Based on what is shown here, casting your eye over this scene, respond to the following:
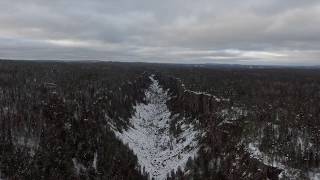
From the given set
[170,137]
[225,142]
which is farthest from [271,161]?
[170,137]

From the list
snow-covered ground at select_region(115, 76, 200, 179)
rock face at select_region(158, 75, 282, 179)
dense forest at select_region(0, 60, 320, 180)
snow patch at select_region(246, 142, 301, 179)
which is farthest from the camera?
snow-covered ground at select_region(115, 76, 200, 179)

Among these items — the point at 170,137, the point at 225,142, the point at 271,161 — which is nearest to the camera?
the point at 271,161

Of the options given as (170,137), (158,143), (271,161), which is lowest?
(158,143)

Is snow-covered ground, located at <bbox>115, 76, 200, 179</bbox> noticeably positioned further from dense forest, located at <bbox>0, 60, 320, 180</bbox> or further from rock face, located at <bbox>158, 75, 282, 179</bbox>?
rock face, located at <bbox>158, 75, 282, 179</bbox>

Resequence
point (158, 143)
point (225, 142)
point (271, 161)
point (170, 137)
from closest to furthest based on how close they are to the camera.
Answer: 1. point (271, 161)
2. point (225, 142)
3. point (158, 143)
4. point (170, 137)

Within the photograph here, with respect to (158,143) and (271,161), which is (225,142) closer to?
(271,161)

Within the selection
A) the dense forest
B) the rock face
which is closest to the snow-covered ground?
the dense forest

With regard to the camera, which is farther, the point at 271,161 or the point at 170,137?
the point at 170,137

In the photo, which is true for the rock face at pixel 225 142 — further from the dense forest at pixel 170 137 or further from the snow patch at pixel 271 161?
the snow patch at pixel 271 161
